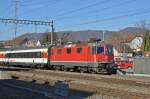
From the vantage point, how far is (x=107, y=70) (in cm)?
4041

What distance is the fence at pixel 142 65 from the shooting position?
136 feet

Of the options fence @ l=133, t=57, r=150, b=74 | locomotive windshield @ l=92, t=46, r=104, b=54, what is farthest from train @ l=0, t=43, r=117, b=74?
fence @ l=133, t=57, r=150, b=74

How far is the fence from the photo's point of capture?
41.5 metres

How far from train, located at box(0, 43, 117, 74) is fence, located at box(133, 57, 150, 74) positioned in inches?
107

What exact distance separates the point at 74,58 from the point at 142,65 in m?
7.37

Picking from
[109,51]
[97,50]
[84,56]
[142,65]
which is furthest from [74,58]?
[142,65]

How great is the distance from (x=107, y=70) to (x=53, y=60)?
442 inches

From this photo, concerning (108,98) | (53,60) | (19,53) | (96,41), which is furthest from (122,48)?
(108,98)

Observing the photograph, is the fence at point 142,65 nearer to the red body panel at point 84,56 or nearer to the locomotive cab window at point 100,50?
the red body panel at point 84,56

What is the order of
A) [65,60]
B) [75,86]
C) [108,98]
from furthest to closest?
1. [65,60]
2. [75,86]
3. [108,98]

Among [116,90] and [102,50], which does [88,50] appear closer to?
[102,50]

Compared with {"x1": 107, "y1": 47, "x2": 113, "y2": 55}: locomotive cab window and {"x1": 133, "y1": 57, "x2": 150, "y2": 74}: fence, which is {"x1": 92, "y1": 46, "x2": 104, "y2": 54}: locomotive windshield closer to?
{"x1": 107, "y1": 47, "x2": 113, "y2": 55}: locomotive cab window

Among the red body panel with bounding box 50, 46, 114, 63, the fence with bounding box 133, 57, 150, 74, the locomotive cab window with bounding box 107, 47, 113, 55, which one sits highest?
the locomotive cab window with bounding box 107, 47, 113, 55

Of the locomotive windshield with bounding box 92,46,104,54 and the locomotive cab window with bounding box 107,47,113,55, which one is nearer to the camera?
the locomotive windshield with bounding box 92,46,104,54
